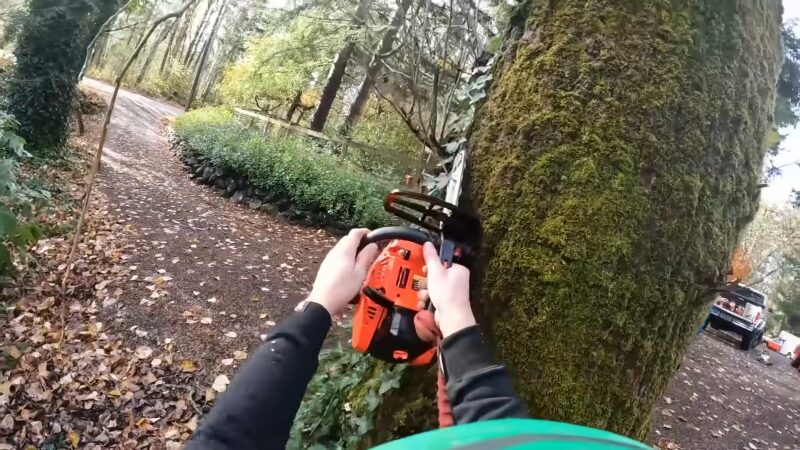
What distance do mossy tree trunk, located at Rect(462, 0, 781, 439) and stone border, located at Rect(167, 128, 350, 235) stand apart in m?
8.03

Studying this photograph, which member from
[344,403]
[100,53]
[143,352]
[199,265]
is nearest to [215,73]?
[100,53]

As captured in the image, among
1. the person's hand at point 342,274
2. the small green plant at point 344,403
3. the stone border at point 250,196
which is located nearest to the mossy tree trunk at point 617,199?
the person's hand at point 342,274

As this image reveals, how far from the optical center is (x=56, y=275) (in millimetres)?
5145

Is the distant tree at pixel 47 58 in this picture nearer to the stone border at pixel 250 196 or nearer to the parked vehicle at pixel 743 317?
the stone border at pixel 250 196

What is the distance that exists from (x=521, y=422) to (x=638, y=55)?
120 centimetres

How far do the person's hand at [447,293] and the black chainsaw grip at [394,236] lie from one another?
0.11ft

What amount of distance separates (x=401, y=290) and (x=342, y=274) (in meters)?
0.18

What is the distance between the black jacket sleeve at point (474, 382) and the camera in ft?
3.72

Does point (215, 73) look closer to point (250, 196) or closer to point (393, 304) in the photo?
point (250, 196)

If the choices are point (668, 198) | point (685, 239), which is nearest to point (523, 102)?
point (668, 198)

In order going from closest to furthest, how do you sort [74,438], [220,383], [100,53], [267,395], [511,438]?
[511,438]
[267,395]
[74,438]
[220,383]
[100,53]

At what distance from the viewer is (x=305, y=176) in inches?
381

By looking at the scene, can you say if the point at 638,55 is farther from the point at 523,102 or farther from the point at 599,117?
the point at 523,102

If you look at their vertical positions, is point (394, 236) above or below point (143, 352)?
above
